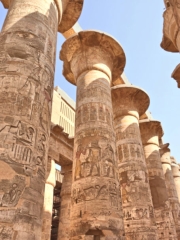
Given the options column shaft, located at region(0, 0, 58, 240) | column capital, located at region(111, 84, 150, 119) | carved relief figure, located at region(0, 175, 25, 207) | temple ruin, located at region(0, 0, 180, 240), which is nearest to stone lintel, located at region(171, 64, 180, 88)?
temple ruin, located at region(0, 0, 180, 240)

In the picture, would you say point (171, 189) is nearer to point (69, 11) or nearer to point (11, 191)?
point (69, 11)

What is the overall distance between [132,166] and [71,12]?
5.78m

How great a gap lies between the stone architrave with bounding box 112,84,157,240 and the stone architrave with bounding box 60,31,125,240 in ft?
5.30

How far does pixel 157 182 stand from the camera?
1032 cm

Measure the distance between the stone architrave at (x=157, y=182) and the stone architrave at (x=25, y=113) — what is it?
7.73 metres

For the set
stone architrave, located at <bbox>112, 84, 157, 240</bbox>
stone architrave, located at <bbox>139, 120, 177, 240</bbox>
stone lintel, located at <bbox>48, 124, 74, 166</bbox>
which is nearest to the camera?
stone architrave, located at <bbox>112, 84, 157, 240</bbox>

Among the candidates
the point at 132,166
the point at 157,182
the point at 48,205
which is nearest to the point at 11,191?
the point at 132,166

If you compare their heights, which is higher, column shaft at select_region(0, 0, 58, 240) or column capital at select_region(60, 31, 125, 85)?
column capital at select_region(60, 31, 125, 85)

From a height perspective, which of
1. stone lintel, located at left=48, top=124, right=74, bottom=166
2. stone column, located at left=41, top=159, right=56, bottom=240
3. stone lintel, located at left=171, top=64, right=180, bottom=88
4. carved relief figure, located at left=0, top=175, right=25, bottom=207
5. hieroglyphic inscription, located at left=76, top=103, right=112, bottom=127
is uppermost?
stone lintel, located at left=171, top=64, right=180, bottom=88

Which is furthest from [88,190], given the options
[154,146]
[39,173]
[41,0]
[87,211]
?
[154,146]

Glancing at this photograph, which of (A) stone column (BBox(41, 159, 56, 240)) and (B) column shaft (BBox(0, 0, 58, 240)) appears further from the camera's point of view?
(A) stone column (BBox(41, 159, 56, 240))

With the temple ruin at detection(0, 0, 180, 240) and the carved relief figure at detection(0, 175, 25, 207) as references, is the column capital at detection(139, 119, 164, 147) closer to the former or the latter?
the temple ruin at detection(0, 0, 180, 240)

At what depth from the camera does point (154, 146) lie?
38.8 ft

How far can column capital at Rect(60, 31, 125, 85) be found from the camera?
26.7 ft
